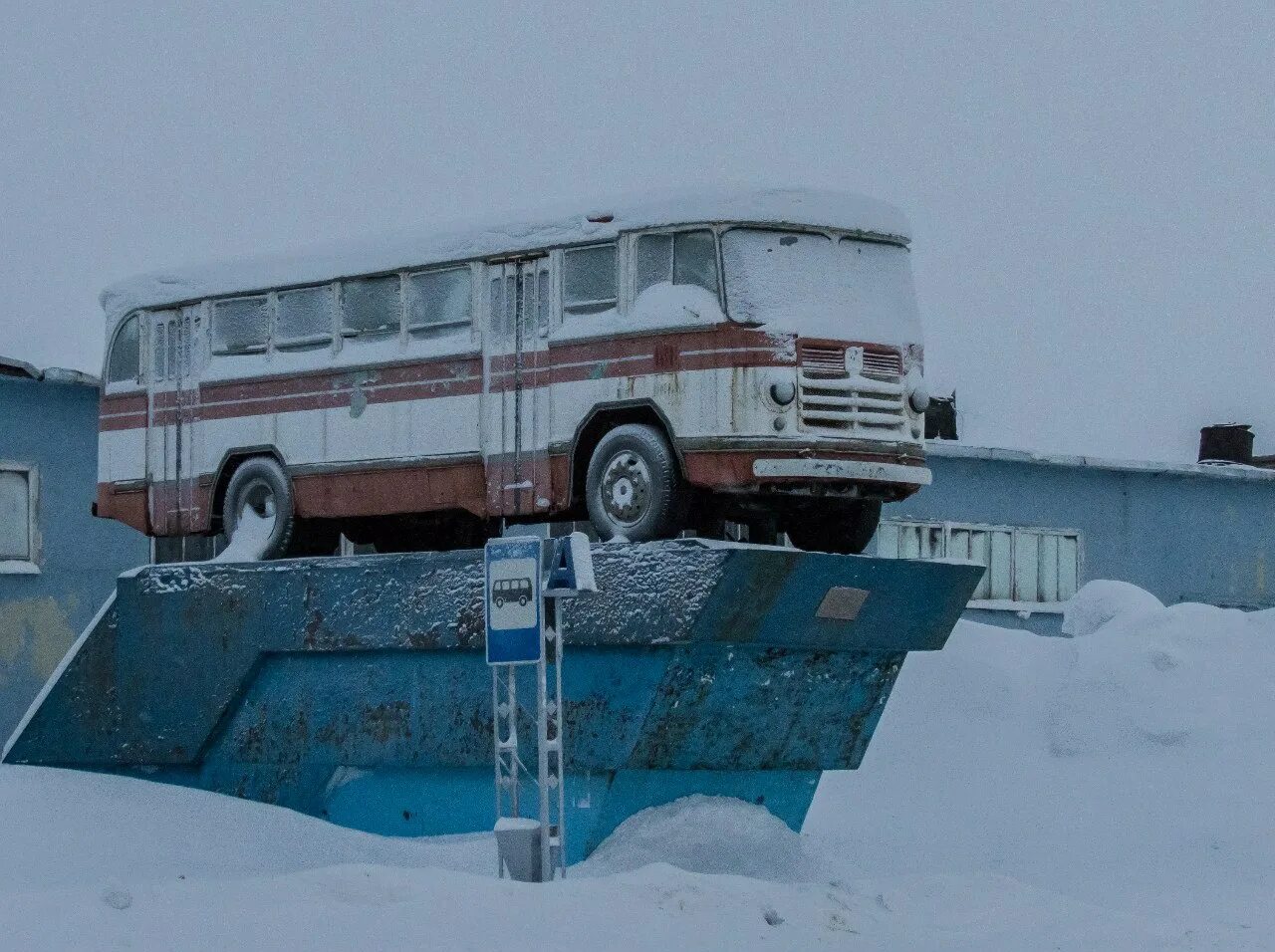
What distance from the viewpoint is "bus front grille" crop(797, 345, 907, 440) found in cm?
1317

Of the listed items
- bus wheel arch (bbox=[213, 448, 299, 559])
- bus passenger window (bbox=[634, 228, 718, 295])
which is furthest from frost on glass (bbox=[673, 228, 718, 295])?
bus wheel arch (bbox=[213, 448, 299, 559])

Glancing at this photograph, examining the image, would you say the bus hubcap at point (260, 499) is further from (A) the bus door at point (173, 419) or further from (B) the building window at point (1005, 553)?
(B) the building window at point (1005, 553)

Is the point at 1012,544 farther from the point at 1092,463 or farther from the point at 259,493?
the point at 259,493

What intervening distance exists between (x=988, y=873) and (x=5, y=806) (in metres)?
6.43

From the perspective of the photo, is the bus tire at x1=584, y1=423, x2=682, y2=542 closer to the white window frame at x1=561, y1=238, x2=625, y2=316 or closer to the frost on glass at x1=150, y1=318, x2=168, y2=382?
the white window frame at x1=561, y1=238, x2=625, y2=316

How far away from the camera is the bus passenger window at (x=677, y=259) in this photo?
1350 cm

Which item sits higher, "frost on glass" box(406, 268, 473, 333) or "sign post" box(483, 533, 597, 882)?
"frost on glass" box(406, 268, 473, 333)

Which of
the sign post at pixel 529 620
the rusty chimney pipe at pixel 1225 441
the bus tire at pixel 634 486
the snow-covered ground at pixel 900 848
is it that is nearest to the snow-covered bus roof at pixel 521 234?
the bus tire at pixel 634 486

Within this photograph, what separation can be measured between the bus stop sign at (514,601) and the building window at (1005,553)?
14.8m

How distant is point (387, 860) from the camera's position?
13.6 metres

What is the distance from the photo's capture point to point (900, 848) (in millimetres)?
16297

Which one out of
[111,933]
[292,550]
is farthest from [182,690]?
[111,933]

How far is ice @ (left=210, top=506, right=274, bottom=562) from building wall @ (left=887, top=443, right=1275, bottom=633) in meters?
12.3

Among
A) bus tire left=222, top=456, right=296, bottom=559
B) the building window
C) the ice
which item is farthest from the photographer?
the building window
